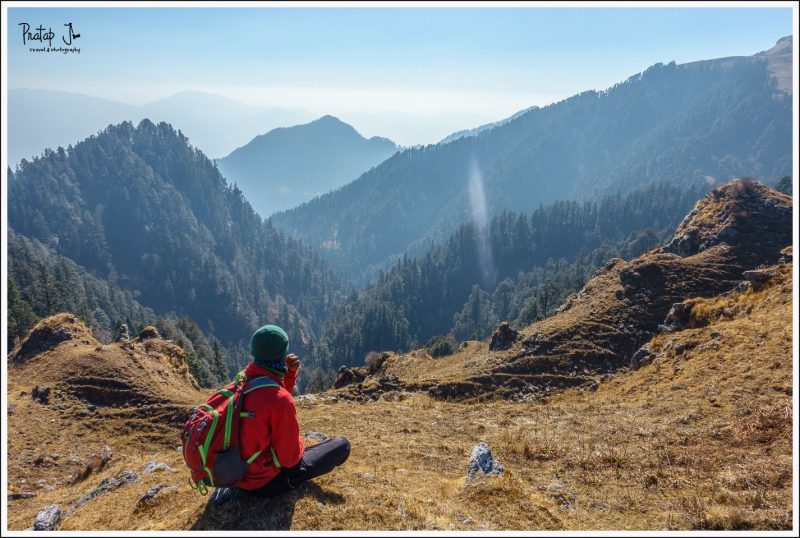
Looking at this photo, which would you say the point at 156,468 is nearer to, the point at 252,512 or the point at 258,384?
the point at 252,512

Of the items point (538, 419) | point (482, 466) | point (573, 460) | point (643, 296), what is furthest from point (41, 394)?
point (643, 296)

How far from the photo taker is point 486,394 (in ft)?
67.6

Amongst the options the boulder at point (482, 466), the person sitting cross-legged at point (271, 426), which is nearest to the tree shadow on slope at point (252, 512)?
the person sitting cross-legged at point (271, 426)

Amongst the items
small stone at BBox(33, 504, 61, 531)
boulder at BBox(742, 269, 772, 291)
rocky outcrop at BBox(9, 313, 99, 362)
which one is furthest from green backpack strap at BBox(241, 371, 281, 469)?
rocky outcrop at BBox(9, 313, 99, 362)

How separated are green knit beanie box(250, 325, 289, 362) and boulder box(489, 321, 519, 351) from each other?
19.9 meters

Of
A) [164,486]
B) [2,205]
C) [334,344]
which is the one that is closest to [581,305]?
[164,486]

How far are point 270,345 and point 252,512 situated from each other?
106 inches

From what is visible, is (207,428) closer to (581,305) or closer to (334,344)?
(581,305)

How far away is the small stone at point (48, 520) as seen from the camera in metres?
9.34

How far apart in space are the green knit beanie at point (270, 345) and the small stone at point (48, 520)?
7.06 meters

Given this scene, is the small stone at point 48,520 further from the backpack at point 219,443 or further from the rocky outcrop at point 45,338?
the rocky outcrop at point 45,338

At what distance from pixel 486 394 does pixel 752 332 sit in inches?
413

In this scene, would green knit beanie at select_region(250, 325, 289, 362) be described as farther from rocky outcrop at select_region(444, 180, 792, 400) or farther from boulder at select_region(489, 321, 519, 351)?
boulder at select_region(489, 321, 519, 351)

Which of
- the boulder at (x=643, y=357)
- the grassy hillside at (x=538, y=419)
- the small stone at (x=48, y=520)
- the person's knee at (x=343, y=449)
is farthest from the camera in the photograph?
the boulder at (x=643, y=357)
